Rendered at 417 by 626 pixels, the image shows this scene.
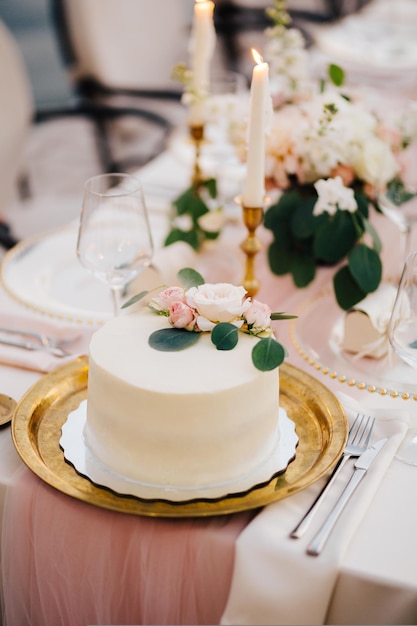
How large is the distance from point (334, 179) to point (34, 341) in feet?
2.03

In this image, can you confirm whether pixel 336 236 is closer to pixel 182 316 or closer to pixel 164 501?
pixel 182 316

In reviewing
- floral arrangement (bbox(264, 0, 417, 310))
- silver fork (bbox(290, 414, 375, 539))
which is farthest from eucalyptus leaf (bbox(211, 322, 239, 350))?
floral arrangement (bbox(264, 0, 417, 310))

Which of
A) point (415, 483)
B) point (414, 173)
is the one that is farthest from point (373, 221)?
point (415, 483)

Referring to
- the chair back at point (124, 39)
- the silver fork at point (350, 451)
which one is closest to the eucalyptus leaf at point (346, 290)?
the silver fork at point (350, 451)

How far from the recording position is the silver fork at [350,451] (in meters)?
1.01

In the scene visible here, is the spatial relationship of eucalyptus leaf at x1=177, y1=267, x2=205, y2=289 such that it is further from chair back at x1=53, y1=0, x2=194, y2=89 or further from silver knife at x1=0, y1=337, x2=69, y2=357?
chair back at x1=53, y1=0, x2=194, y2=89

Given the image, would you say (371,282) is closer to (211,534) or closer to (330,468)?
(330,468)

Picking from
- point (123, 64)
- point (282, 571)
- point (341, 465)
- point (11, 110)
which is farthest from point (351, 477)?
point (123, 64)

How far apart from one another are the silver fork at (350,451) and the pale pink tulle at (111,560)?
7 cm

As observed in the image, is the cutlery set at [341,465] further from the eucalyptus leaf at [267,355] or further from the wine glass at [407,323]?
the eucalyptus leaf at [267,355]

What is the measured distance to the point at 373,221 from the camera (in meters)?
1.93

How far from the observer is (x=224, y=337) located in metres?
1.06

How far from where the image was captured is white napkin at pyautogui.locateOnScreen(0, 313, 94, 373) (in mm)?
1372

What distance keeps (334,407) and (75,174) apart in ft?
12.4
